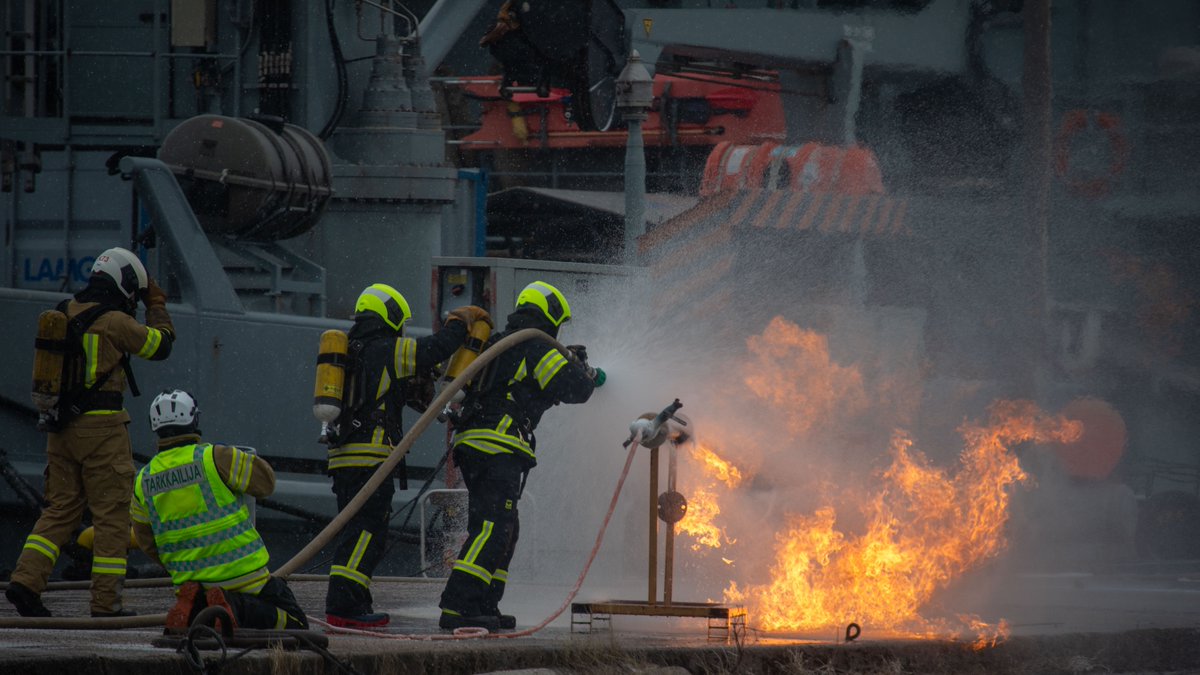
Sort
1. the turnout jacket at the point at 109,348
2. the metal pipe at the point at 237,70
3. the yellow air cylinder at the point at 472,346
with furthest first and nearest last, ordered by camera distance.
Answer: the metal pipe at the point at 237,70 < the yellow air cylinder at the point at 472,346 < the turnout jacket at the point at 109,348

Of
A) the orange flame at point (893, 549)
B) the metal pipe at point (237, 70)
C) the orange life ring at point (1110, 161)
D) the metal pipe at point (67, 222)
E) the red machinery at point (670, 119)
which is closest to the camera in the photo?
the orange flame at point (893, 549)

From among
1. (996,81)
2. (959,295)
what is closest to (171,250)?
(959,295)

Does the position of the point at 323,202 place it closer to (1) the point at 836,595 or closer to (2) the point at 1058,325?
(1) the point at 836,595

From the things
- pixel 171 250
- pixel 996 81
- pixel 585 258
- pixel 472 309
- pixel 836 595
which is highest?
pixel 996 81

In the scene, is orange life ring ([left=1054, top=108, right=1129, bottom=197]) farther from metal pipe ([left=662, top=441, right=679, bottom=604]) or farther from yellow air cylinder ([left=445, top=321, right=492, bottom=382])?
yellow air cylinder ([left=445, top=321, right=492, bottom=382])

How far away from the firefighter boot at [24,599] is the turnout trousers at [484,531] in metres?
1.83

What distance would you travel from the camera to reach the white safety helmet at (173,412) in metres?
7.46

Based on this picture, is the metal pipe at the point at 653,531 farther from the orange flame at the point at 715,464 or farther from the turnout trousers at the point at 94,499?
the turnout trousers at the point at 94,499

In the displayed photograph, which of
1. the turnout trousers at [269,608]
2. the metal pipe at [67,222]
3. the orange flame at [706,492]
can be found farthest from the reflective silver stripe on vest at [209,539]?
the metal pipe at [67,222]

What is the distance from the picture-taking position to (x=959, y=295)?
60.5ft

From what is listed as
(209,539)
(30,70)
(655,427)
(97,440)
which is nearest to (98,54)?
(30,70)

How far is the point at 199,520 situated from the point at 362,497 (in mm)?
860

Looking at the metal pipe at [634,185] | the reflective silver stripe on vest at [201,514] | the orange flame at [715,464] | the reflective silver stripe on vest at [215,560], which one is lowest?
the reflective silver stripe on vest at [215,560]

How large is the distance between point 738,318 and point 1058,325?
25.6 feet
